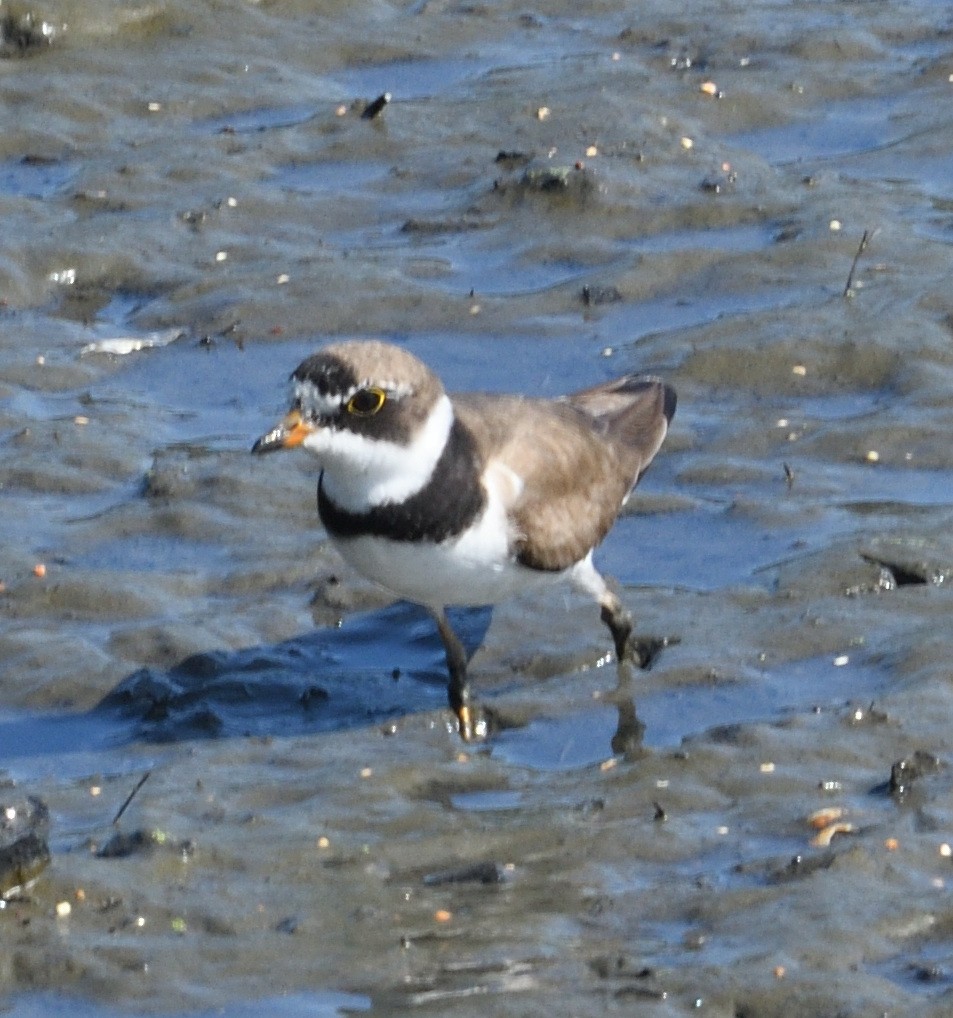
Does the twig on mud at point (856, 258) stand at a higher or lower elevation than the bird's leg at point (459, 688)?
higher

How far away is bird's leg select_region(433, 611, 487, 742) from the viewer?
7.76 meters

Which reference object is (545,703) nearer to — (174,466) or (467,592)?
(467,592)

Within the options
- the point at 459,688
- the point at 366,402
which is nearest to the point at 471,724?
the point at 459,688

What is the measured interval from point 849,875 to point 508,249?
18.4 feet

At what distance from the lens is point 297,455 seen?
966 cm

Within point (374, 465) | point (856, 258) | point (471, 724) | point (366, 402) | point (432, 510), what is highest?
point (366, 402)

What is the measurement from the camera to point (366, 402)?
22.9ft

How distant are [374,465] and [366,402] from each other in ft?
0.71

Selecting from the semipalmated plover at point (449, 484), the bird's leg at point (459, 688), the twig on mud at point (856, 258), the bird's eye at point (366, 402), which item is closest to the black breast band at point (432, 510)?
the semipalmated plover at point (449, 484)

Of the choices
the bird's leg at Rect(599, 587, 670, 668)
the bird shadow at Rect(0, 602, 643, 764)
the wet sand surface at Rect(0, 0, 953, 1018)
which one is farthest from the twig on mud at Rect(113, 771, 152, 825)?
the bird's leg at Rect(599, 587, 670, 668)

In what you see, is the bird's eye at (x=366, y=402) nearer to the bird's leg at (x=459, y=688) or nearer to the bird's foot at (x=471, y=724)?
the bird's leg at (x=459, y=688)

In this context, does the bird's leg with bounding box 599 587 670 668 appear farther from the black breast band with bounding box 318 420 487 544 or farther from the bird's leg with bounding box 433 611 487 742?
the black breast band with bounding box 318 420 487 544

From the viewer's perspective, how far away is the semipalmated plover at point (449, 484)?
697 cm

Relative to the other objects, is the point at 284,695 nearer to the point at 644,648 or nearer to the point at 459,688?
the point at 459,688
